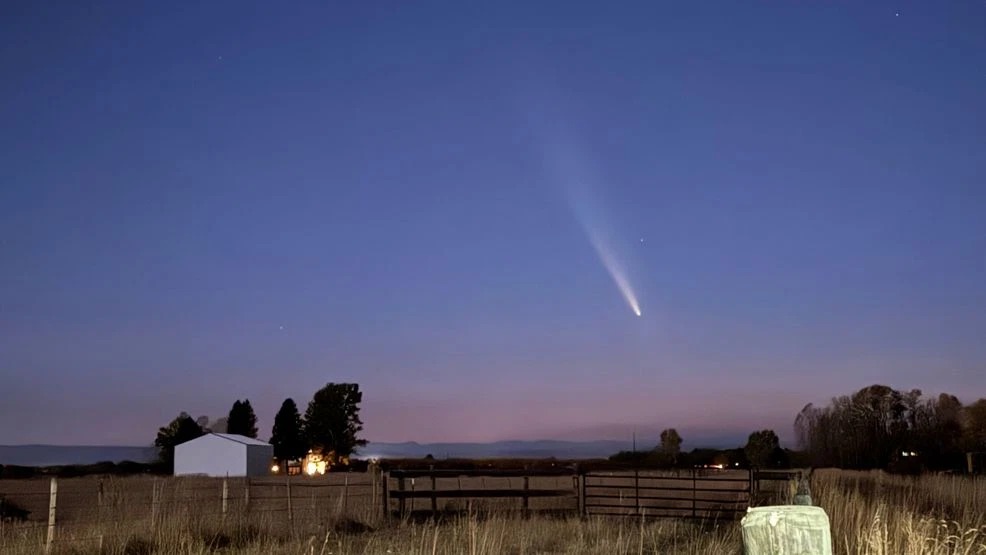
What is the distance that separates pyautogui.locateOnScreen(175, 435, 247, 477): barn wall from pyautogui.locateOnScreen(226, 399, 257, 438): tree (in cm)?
1853

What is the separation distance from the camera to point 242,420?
70.8m

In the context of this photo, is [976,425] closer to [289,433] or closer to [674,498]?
[674,498]

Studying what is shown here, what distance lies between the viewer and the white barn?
49.7m

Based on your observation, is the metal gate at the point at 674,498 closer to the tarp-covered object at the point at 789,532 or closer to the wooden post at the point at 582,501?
the wooden post at the point at 582,501

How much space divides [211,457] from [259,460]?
8.65 feet

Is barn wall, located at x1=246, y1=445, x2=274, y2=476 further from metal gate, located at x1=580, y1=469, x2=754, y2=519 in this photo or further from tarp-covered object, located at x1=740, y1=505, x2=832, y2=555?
tarp-covered object, located at x1=740, y1=505, x2=832, y2=555

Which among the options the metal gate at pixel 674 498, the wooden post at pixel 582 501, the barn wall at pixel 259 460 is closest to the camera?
the wooden post at pixel 582 501

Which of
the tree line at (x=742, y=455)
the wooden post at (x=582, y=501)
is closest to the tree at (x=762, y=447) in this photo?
the tree line at (x=742, y=455)

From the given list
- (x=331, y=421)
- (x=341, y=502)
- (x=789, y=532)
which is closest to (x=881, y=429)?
(x=331, y=421)

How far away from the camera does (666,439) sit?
→ 294 feet

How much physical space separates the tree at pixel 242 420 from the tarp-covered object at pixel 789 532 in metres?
70.4

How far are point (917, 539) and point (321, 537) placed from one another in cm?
1039

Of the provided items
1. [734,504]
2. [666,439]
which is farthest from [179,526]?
[666,439]

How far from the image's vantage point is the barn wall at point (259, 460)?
5012 centimetres
